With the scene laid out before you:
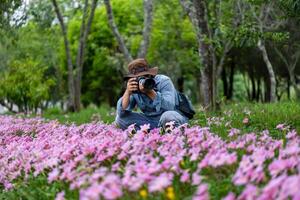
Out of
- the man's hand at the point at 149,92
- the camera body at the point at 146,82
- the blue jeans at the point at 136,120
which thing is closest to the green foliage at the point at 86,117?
the blue jeans at the point at 136,120

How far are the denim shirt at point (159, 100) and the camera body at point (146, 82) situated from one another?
502 millimetres

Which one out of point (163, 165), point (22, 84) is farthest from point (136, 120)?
point (22, 84)

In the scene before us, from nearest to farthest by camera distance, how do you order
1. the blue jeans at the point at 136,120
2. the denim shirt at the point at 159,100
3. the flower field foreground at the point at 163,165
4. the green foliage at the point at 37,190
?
1. the flower field foreground at the point at 163,165
2. the green foliage at the point at 37,190
3. the denim shirt at the point at 159,100
4. the blue jeans at the point at 136,120

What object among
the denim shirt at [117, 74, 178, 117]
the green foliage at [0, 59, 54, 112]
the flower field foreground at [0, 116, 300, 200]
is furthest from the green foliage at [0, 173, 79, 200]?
the green foliage at [0, 59, 54, 112]

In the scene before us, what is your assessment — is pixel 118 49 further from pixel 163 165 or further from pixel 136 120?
pixel 163 165

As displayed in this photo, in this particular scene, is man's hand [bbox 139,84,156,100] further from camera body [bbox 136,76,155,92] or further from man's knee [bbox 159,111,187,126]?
man's knee [bbox 159,111,187,126]

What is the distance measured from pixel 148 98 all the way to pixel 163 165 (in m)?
3.87

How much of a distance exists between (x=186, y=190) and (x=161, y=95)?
3.70 meters

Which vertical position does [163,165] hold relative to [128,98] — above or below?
below

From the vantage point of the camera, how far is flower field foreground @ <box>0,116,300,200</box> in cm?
323

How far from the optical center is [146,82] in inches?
273

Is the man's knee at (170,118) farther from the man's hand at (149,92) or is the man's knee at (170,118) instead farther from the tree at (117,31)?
the tree at (117,31)

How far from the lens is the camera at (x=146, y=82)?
6.91 metres

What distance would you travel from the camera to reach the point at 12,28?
16.3 meters
